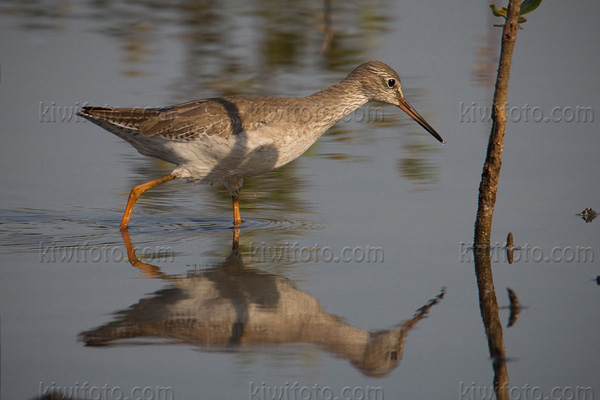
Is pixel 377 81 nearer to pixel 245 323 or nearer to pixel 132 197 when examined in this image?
pixel 132 197

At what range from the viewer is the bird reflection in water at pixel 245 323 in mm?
6586

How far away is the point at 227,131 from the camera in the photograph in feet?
31.4

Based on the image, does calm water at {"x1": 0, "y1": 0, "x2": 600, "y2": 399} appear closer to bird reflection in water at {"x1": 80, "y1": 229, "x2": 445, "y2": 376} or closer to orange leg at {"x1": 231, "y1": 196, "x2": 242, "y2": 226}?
bird reflection in water at {"x1": 80, "y1": 229, "x2": 445, "y2": 376}

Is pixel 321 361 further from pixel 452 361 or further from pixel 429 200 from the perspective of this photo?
pixel 429 200

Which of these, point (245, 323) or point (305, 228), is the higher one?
point (305, 228)

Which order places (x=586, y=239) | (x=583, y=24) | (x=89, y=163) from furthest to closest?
1. (x=583, y=24)
2. (x=89, y=163)
3. (x=586, y=239)

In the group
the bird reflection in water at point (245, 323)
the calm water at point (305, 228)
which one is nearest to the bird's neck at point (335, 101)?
the calm water at point (305, 228)

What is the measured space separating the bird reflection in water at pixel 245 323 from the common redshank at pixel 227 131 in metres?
2.11

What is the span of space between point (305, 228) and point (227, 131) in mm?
1379

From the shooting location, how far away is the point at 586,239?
8914 mm

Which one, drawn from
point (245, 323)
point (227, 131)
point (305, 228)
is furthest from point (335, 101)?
point (245, 323)

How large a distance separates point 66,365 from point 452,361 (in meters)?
2.79

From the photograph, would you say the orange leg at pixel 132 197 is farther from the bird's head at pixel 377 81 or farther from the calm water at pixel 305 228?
the bird's head at pixel 377 81

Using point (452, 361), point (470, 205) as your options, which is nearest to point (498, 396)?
point (452, 361)
